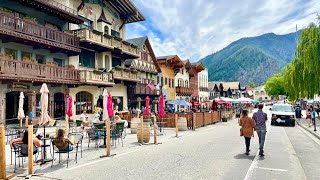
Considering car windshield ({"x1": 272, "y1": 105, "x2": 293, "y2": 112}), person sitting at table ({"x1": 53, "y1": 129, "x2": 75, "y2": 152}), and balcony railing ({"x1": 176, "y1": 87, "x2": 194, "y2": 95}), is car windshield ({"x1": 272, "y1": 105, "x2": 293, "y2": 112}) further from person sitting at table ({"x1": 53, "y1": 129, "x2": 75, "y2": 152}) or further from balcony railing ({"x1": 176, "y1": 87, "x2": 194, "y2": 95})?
balcony railing ({"x1": 176, "y1": 87, "x2": 194, "y2": 95})

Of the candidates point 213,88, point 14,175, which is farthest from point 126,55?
point 213,88

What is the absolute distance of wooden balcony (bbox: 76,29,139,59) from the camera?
25328 millimetres

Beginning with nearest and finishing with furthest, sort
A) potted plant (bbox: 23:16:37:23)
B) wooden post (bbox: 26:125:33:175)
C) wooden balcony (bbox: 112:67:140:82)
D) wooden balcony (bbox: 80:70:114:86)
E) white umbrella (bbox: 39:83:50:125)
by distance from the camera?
wooden post (bbox: 26:125:33:175), white umbrella (bbox: 39:83:50:125), potted plant (bbox: 23:16:37:23), wooden balcony (bbox: 80:70:114:86), wooden balcony (bbox: 112:67:140:82)

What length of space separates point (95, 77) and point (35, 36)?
6913 millimetres

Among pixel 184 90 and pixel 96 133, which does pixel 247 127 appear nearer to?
pixel 96 133

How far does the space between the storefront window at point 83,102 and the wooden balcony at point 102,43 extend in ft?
14.5

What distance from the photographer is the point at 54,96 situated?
24.1 m

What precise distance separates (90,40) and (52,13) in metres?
3.77

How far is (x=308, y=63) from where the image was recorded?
28156mm

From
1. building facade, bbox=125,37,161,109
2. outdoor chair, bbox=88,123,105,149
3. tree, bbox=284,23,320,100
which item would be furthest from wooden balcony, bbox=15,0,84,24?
tree, bbox=284,23,320,100

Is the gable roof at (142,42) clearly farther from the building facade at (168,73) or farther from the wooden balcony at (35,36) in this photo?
the wooden balcony at (35,36)

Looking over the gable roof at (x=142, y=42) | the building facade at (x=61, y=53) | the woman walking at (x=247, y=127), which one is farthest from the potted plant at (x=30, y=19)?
the gable roof at (x=142, y=42)

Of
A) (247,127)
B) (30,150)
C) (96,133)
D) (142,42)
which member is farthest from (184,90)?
(30,150)

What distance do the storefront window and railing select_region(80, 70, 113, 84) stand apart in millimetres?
2225
